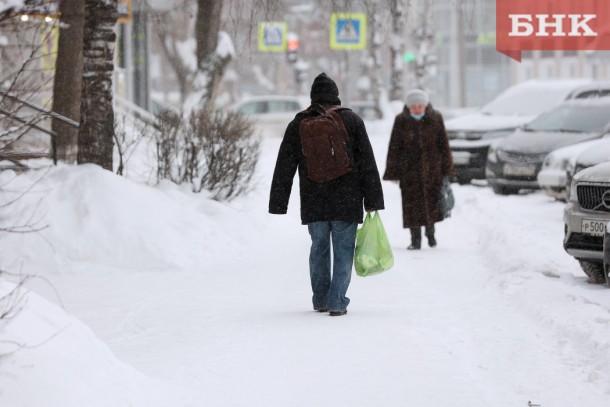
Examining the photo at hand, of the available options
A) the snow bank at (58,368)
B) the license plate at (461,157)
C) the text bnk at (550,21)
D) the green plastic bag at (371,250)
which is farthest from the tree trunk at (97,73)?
the text bnk at (550,21)

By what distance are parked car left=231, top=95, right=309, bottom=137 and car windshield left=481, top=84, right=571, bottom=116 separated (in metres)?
13.0

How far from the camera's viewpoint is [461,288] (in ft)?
35.5

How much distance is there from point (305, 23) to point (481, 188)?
50894 millimetres

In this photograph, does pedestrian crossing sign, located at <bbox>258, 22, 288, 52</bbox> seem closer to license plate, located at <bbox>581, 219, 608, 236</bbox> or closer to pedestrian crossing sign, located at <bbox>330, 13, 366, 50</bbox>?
pedestrian crossing sign, located at <bbox>330, 13, 366, 50</bbox>

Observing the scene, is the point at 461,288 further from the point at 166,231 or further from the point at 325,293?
the point at 166,231

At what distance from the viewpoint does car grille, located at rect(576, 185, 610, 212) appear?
35.0 feet

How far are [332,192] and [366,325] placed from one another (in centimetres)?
98

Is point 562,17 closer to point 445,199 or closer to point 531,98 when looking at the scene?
point 531,98

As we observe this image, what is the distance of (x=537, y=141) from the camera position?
20797mm

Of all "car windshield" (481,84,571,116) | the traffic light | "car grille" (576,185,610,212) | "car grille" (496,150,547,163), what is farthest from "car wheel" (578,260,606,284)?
the traffic light

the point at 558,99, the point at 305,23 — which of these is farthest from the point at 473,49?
the point at 558,99

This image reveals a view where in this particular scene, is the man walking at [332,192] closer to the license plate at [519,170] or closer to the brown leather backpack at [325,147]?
the brown leather backpack at [325,147]

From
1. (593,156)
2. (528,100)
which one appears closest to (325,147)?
(593,156)

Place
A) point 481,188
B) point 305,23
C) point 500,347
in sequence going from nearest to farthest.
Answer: point 500,347 → point 481,188 → point 305,23
